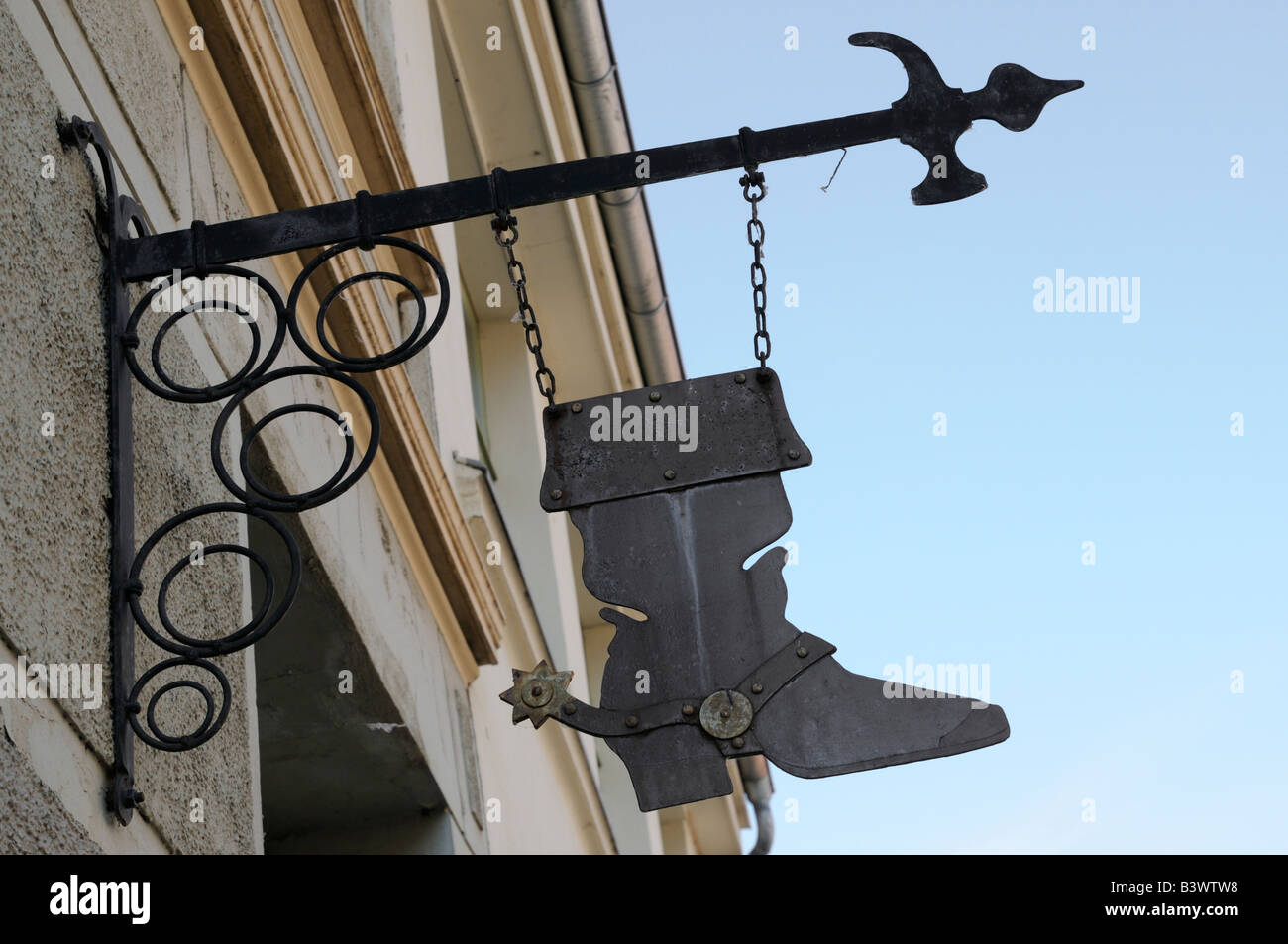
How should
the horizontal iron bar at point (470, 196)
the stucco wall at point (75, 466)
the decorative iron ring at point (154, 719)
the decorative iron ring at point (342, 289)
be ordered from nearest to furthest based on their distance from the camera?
the stucco wall at point (75, 466) < the decorative iron ring at point (154, 719) < the decorative iron ring at point (342, 289) < the horizontal iron bar at point (470, 196)

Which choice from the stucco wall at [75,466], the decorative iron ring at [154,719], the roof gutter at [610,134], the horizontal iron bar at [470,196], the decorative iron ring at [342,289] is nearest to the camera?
the stucco wall at [75,466]

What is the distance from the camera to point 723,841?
587 inches

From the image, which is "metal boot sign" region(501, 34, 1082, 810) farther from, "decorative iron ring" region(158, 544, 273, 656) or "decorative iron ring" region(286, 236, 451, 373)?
"decorative iron ring" region(158, 544, 273, 656)

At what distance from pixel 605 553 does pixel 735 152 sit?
72 centimetres

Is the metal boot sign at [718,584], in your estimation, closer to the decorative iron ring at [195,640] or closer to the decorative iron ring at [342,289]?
the decorative iron ring at [342,289]

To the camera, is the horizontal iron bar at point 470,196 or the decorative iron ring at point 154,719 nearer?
the decorative iron ring at point 154,719

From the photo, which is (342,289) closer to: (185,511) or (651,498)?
(185,511)

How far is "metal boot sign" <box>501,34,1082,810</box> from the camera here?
2.67 m

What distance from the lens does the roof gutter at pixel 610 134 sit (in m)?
8.71

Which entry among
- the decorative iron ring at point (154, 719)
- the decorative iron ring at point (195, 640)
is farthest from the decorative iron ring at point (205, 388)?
the decorative iron ring at point (154, 719)

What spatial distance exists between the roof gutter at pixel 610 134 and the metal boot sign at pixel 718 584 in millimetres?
5244

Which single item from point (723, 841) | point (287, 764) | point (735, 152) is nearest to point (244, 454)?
point (735, 152)

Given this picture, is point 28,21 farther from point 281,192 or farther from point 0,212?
point 281,192

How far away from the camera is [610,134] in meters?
9.19
